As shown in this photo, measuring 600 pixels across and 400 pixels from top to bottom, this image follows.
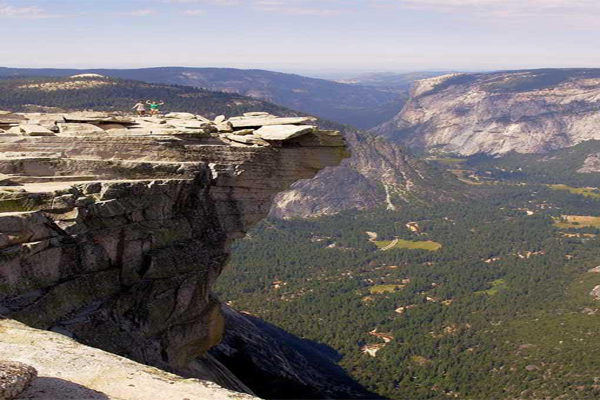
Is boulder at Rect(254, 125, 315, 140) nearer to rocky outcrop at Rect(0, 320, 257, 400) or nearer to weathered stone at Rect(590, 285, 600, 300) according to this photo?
rocky outcrop at Rect(0, 320, 257, 400)

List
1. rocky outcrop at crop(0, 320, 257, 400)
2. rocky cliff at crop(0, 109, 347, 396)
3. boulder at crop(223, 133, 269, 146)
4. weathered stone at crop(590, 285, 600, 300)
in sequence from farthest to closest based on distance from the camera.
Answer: weathered stone at crop(590, 285, 600, 300), boulder at crop(223, 133, 269, 146), rocky cliff at crop(0, 109, 347, 396), rocky outcrop at crop(0, 320, 257, 400)

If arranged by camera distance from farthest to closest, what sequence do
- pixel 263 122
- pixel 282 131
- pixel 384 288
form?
pixel 384 288
pixel 263 122
pixel 282 131

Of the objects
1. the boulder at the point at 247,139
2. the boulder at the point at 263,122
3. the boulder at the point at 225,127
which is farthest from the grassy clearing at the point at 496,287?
the boulder at the point at 247,139

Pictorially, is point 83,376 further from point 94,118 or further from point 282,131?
point 94,118

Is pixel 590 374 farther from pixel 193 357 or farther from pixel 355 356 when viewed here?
pixel 193 357

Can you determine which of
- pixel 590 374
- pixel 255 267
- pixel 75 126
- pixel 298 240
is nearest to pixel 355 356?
pixel 590 374

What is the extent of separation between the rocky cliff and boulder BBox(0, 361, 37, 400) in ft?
34.4

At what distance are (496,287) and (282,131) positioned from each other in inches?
5128

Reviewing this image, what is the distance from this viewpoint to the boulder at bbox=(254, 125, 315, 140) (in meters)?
43.2

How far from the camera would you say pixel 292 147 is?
45.0 m

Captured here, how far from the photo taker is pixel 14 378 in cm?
1850

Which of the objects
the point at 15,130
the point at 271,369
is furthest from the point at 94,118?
the point at 271,369

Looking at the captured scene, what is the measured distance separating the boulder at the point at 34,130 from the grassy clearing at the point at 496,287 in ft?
430

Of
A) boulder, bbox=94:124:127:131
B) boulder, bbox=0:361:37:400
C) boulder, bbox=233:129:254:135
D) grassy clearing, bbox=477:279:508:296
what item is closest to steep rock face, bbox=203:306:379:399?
boulder, bbox=233:129:254:135
